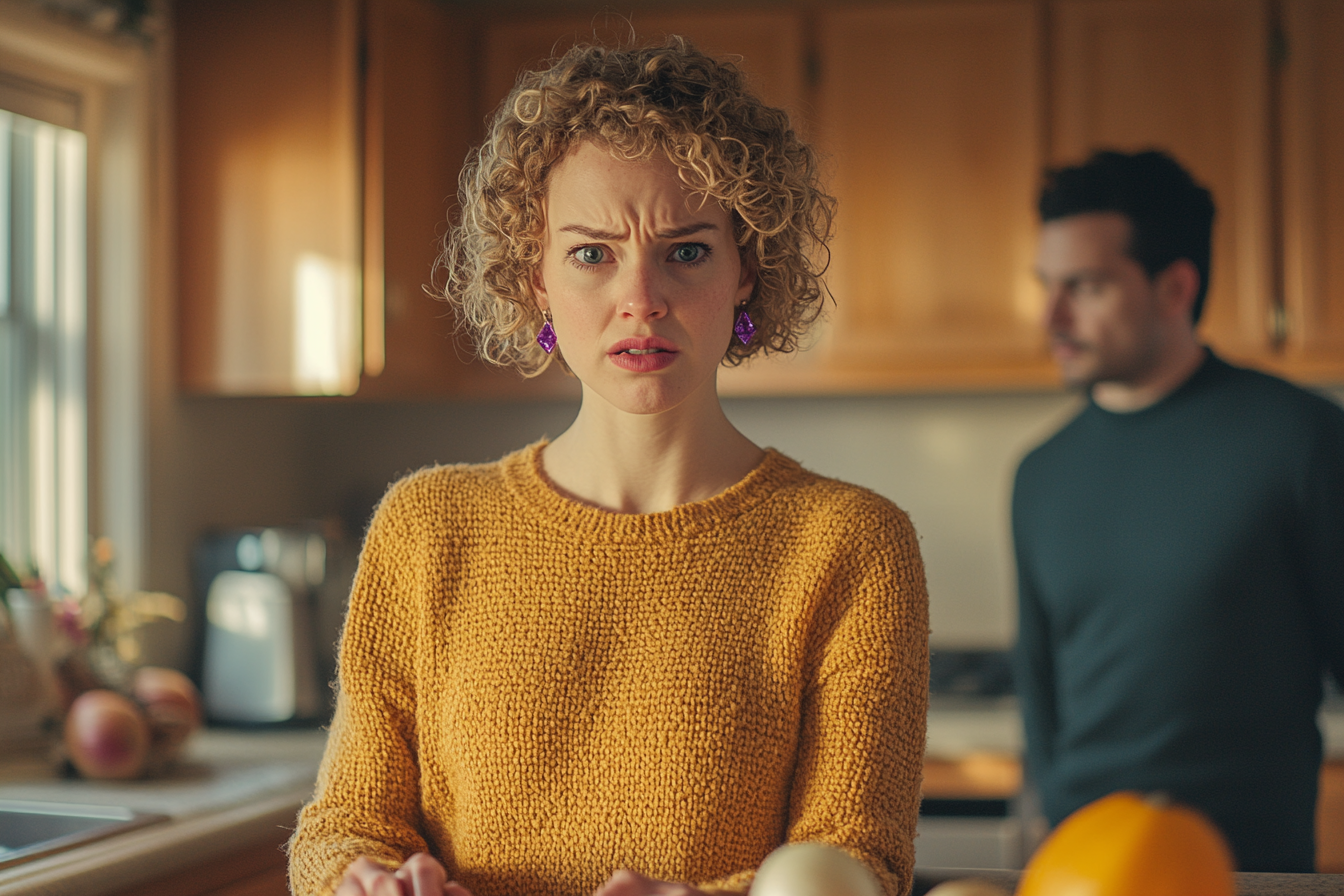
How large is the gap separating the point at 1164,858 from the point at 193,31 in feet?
8.09

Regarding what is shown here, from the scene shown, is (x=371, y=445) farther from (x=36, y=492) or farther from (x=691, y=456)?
(x=691, y=456)

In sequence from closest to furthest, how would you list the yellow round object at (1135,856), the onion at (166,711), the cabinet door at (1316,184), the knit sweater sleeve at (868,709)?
the yellow round object at (1135,856) → the knit sweater sleeve at (868,709) → the onion at (166,711) → the cabinet door at (1316,184)

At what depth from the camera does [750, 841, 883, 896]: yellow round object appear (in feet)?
1.86

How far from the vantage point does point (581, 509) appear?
889mm

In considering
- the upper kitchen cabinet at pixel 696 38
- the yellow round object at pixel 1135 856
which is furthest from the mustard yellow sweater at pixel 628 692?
the upper kitchen cabinet at pixel 696 38

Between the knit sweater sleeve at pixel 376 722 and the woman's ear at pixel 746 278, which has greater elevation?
the woman's ear at pixel 746 278

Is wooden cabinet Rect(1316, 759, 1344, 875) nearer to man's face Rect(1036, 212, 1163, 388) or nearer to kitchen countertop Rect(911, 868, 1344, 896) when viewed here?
man's face Rect(1036, 212, 1163, 388)

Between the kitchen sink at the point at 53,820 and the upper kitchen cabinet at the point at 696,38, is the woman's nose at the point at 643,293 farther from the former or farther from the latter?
the upper kitchen cabinet at the point at 696,38

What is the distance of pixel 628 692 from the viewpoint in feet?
2.74

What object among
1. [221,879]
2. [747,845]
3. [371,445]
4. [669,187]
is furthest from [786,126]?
[371,445]

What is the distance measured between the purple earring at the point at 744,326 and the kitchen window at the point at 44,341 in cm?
177

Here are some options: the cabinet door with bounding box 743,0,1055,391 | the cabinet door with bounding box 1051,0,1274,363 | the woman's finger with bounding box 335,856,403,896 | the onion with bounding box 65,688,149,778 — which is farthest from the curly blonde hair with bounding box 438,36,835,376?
the cabinet door with bounding box 1051,0,1274,363

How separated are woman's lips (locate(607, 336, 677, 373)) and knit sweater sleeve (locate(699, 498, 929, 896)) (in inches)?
6.9

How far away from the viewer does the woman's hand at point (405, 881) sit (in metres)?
0.73
